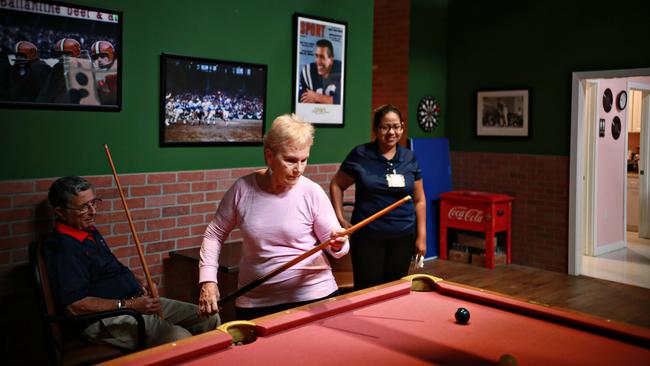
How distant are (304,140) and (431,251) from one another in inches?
185

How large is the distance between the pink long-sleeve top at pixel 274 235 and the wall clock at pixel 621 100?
581 cm

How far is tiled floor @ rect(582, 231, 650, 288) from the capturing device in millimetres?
6230

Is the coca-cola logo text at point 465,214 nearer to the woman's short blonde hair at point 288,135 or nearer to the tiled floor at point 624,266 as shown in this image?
the tiled floor at point 624,266

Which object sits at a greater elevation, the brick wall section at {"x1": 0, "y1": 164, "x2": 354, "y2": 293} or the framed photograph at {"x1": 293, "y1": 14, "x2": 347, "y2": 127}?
the framed photograph at {"x1": 293, "y1": 14, "x2": 347, "y2": 127}

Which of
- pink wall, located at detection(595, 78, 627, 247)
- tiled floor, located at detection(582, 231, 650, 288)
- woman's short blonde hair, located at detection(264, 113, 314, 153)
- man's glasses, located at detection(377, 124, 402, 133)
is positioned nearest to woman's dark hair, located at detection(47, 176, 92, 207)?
woman's short blonde hair, located at detection(264, 113, 314, 153)

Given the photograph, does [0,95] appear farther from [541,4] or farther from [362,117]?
[541,4]

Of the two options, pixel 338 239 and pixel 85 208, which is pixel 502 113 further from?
pixel 85 208

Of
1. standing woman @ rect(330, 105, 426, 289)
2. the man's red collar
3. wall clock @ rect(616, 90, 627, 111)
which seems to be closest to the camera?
the man's red collar

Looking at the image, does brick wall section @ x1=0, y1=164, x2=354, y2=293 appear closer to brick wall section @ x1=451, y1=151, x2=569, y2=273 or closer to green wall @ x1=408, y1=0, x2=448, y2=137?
green wall @ x1=408, y1=0, x2=448, y2=137

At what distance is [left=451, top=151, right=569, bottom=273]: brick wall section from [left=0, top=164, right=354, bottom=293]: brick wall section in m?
3.61

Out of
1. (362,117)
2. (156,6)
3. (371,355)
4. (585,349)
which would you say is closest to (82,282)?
(371,355)

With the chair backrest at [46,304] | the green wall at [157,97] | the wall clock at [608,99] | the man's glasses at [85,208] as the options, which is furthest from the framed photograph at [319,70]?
the wall clock at [608,99]

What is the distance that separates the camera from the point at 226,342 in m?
2.03

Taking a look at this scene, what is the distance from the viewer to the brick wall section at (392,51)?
23.3ft
